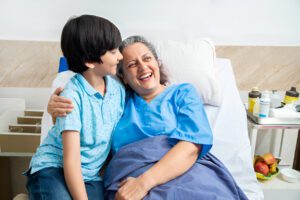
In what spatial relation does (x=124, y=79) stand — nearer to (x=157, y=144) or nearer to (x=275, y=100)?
(x=157, y=144)

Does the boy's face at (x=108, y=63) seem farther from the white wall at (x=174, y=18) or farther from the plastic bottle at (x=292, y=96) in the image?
the plastic bottle at (x=292, y=96)

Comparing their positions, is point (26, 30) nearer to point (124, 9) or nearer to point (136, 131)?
point (124, 9)

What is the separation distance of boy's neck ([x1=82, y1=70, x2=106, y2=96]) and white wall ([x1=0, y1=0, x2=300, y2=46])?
0.76 m

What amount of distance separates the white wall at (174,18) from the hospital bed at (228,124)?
0.99 ft

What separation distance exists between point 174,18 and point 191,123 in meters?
0.91

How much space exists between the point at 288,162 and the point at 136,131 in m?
1.35

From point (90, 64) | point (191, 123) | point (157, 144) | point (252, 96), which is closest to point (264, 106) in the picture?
point (252, 96)

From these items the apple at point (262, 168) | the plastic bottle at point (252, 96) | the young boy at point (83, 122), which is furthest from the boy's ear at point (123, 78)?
the apple at point (262, 168)

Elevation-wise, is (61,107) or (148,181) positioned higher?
(61,107)

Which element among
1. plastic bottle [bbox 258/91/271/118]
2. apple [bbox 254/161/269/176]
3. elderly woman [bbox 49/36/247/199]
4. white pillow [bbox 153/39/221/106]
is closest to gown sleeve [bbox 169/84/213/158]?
elderly woman [bbox 49/36/247/199]

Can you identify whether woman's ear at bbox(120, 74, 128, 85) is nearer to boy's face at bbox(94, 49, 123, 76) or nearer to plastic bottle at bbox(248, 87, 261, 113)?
boy's face at bbox(94, 49, 123, 76)

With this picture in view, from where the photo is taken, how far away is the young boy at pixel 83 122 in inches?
41.5

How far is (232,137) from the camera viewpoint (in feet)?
4.81

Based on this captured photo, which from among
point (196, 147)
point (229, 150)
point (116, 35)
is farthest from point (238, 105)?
point (116, 35)
